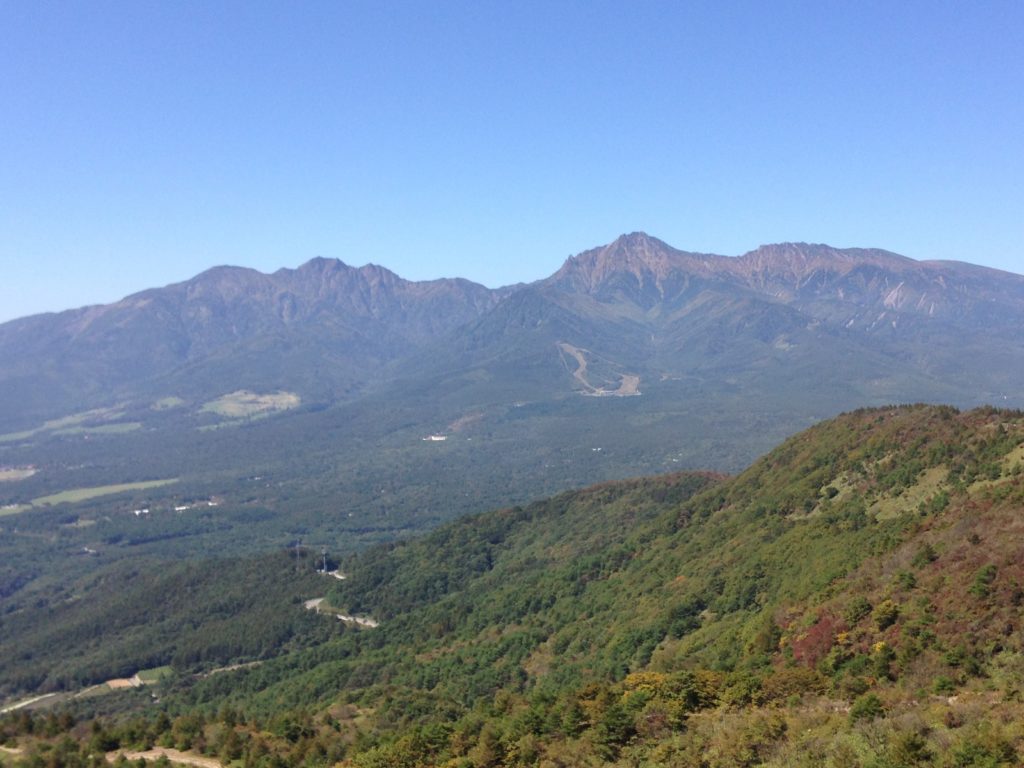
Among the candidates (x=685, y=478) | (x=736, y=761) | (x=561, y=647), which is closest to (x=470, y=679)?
(x=561, y=647)

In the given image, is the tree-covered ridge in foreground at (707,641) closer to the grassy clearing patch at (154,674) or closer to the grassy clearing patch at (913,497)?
the grassy clearing patch at (913,497)

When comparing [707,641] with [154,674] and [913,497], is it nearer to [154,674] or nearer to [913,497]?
[913,497]

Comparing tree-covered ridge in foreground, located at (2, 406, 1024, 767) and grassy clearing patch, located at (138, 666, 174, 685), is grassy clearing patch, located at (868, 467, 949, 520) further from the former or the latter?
grassy clearing patch, located at (138, 666, 174, 685)

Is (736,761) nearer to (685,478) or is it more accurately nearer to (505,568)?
(505,568)

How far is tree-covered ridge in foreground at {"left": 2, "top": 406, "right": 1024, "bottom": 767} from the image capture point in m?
27.6

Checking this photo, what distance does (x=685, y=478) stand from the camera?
102625 mm

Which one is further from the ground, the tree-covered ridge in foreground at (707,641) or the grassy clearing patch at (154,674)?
the tree-covered ridge in foreground at (707,641)

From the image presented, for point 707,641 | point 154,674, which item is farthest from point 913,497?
point 154,674

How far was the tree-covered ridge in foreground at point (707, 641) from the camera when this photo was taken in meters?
27.6

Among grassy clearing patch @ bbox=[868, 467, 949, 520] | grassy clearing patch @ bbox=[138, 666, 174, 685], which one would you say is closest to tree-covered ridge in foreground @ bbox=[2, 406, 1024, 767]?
grassy clearing patch @ bbox=[868, 467, 949, 520]

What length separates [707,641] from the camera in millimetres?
46469

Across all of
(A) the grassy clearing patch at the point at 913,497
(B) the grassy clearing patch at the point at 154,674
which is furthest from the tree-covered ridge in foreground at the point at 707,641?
(B) the grassy clearing patch at the point at 154,674

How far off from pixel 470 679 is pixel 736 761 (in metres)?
35.5

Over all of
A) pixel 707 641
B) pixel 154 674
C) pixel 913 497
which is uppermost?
pixel 913 497
